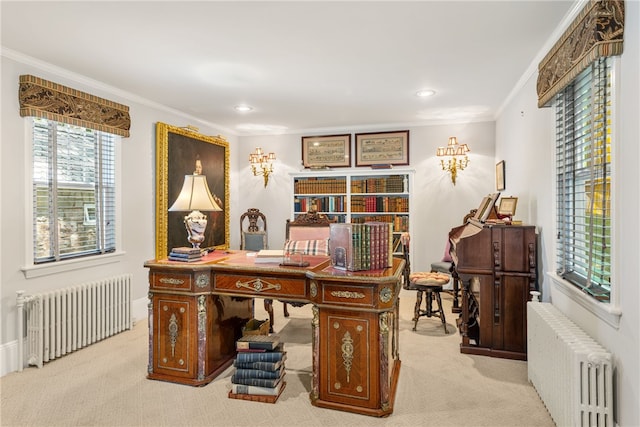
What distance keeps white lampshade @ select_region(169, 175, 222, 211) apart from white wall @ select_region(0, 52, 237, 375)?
1.30 metres

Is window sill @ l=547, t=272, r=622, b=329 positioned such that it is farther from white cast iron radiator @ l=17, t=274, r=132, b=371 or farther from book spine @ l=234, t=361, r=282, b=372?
white cast iron radiator @ l=17, t=274, r=132, b=371

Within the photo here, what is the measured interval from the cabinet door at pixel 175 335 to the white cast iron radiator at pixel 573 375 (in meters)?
2.21

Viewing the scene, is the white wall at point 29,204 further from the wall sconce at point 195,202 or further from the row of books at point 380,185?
the row of books at point 380,185

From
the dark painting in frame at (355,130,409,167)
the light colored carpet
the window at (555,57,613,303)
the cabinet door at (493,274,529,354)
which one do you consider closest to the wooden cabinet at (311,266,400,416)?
the light colored carpet

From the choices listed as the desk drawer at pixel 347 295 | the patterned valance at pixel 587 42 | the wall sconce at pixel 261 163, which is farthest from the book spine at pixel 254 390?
the wall sconce at pixel 261 163

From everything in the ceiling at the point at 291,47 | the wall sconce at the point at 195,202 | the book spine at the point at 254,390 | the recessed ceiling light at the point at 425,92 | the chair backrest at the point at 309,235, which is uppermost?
the recessed ceiling light at the point at 425,92

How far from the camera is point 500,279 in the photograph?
300 centimetres

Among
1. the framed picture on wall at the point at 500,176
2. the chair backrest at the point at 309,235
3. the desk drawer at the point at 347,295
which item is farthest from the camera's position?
the framed picture on wall at the point at 500,176

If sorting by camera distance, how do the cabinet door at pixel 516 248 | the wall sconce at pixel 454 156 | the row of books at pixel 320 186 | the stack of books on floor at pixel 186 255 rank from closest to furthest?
1. the stack of books on floor at pixel 186 255
2. the cabinet door at pixel 516 248
3. the wall sconce at pixel 454 156
4. the row of books at pixel 320 186

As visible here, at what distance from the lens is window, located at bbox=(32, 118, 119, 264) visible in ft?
10.1

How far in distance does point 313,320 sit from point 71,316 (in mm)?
2281

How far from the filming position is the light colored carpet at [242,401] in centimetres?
215

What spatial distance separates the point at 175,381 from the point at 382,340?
1.52 meters

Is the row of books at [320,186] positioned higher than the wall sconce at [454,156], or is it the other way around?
the wall sconce at [454,156]
